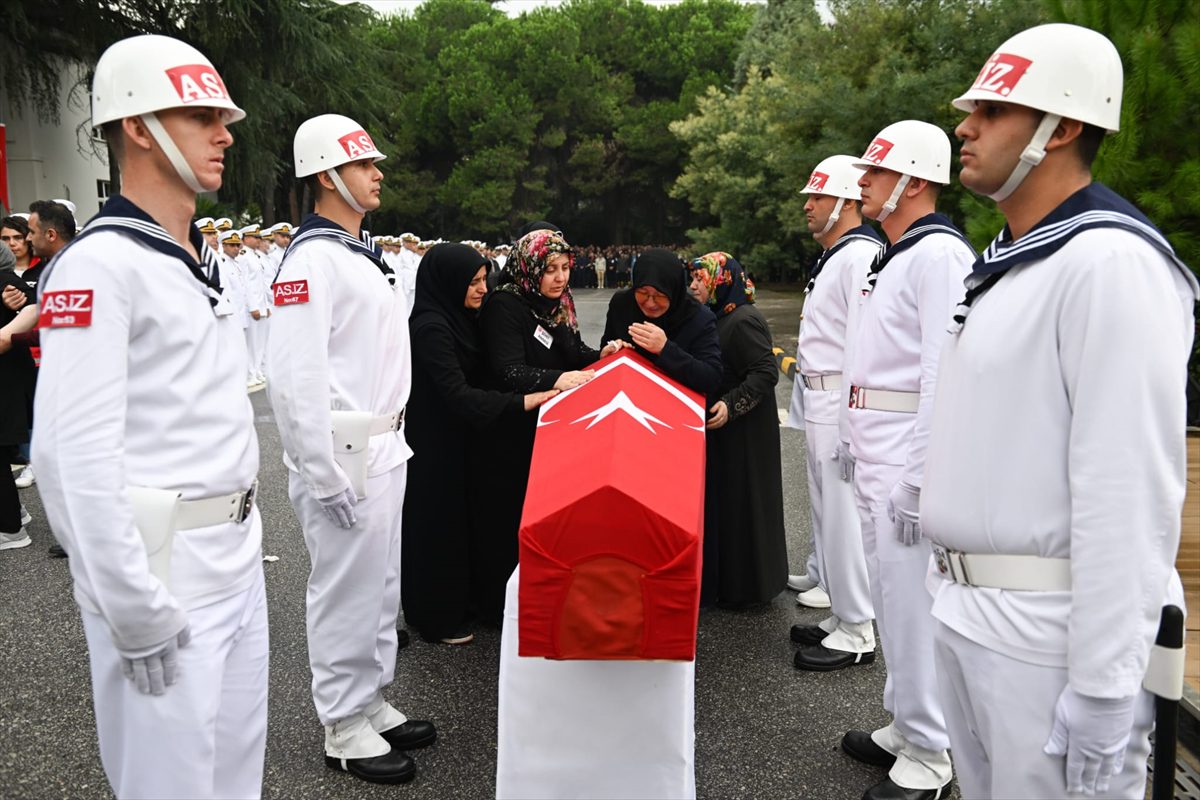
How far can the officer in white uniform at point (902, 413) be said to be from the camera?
3279 millimetres

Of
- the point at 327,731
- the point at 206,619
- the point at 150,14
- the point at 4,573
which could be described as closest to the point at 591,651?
the point at 206,619

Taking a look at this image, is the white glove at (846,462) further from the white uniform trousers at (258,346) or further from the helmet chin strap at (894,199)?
the white uniform trousers at (258,346)

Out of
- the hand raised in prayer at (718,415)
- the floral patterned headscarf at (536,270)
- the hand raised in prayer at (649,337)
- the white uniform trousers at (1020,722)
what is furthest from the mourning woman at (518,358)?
the white uniform trousers at (1020,722)

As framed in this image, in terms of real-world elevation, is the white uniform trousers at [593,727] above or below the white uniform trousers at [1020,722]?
below

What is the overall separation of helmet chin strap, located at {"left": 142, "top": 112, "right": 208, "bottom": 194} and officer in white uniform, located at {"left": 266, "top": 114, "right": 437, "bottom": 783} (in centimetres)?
99

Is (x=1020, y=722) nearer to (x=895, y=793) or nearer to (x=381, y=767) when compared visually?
(x=895, y=793)

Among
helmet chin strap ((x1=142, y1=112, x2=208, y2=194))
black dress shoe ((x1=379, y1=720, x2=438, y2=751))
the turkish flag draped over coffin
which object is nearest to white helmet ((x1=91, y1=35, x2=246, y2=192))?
helmet chin strap ((x1=142, y1=112, x2=208, y2=194))

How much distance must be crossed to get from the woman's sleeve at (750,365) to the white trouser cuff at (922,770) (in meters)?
1.89

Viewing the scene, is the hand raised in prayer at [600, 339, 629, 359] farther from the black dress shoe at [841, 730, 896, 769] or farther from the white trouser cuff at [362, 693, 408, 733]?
the black dress shoe at [841, 730, 896, 769]

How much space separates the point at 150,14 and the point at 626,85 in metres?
34.0

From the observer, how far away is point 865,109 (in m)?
12.7

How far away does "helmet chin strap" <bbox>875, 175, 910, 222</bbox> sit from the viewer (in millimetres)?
3725

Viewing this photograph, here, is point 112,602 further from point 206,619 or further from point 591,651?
point 591,651

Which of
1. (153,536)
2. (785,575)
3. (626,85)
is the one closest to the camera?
(153,536)
